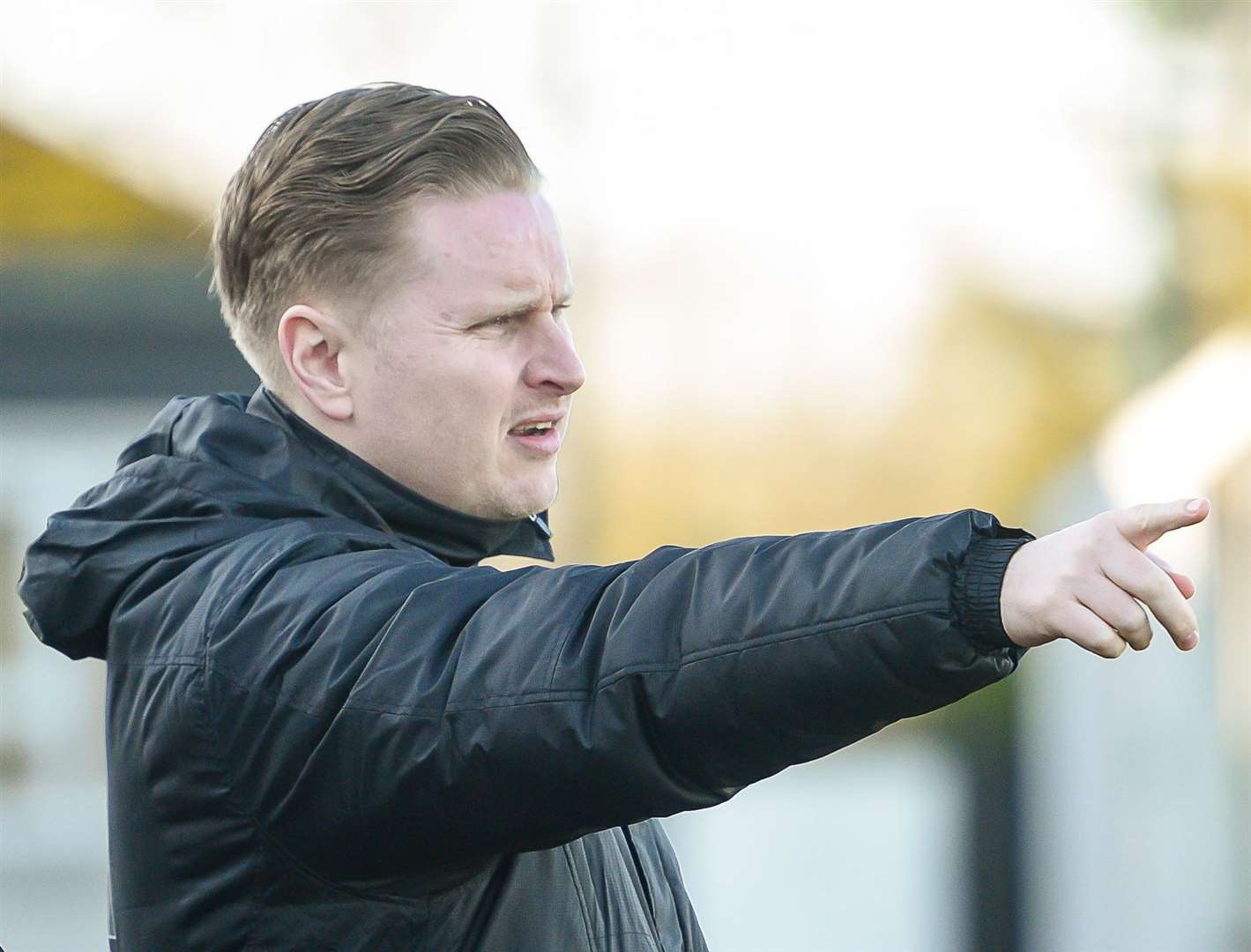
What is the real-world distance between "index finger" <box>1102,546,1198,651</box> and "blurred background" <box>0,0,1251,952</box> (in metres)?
4.20

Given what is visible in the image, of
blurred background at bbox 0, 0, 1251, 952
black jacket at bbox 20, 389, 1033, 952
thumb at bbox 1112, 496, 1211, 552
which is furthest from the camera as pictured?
blurred background at bbox 0, 0, 1251, 952

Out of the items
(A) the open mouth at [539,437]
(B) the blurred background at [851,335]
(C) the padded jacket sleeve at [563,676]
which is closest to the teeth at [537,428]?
(A) the open mouth at [539,437]

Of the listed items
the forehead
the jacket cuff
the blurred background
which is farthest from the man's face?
the blurred background

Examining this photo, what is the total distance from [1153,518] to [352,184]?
0.88 m

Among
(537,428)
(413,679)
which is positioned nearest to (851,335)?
(537,428)

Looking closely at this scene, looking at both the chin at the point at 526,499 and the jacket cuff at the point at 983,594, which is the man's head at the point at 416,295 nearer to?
the chin at the point at 526,499

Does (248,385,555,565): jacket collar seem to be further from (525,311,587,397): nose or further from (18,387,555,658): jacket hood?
(525,311,587,397): nose

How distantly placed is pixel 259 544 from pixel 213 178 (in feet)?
12.7

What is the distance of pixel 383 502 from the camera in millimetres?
1557

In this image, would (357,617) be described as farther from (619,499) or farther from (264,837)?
(619,499)

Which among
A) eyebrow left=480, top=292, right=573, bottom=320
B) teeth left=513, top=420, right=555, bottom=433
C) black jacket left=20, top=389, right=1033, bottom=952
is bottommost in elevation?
black jacket left=20, top=389, right=1033, bottom=952

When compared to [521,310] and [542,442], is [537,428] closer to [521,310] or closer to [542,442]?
[542,442]

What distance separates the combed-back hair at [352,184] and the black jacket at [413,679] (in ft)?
0.46

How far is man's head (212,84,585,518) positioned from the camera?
1603 millimetres
